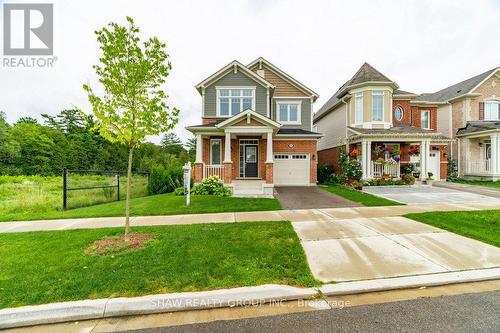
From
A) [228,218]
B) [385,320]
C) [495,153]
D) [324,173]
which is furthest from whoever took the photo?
→ [324,173]

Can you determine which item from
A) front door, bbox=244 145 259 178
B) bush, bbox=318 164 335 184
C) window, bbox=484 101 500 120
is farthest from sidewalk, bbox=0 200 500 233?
window, bbox=484 101 500 120

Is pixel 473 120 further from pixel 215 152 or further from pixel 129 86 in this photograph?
pixel 129 86

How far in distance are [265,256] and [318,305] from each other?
1.47 meters

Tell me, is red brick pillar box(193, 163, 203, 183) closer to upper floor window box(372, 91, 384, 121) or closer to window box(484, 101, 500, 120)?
upper floor window box(372, 91, 384, 121)

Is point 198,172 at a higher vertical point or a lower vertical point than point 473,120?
lower

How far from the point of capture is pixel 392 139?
15.4 m

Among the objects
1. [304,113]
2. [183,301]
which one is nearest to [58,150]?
[304,113]

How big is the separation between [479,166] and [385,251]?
21.7 metres

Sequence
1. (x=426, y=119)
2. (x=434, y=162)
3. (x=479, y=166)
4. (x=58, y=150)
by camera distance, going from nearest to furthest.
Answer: (x=434, y=162), (x=479, y=166), (x=426, y=119), (x=58, y=150)

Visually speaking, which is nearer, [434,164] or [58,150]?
[434,164]

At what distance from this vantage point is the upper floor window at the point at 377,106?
16891 millimetres

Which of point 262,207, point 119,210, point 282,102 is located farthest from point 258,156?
point 119,210

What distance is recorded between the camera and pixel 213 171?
1392 cm

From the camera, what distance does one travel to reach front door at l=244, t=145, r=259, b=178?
617 inches
